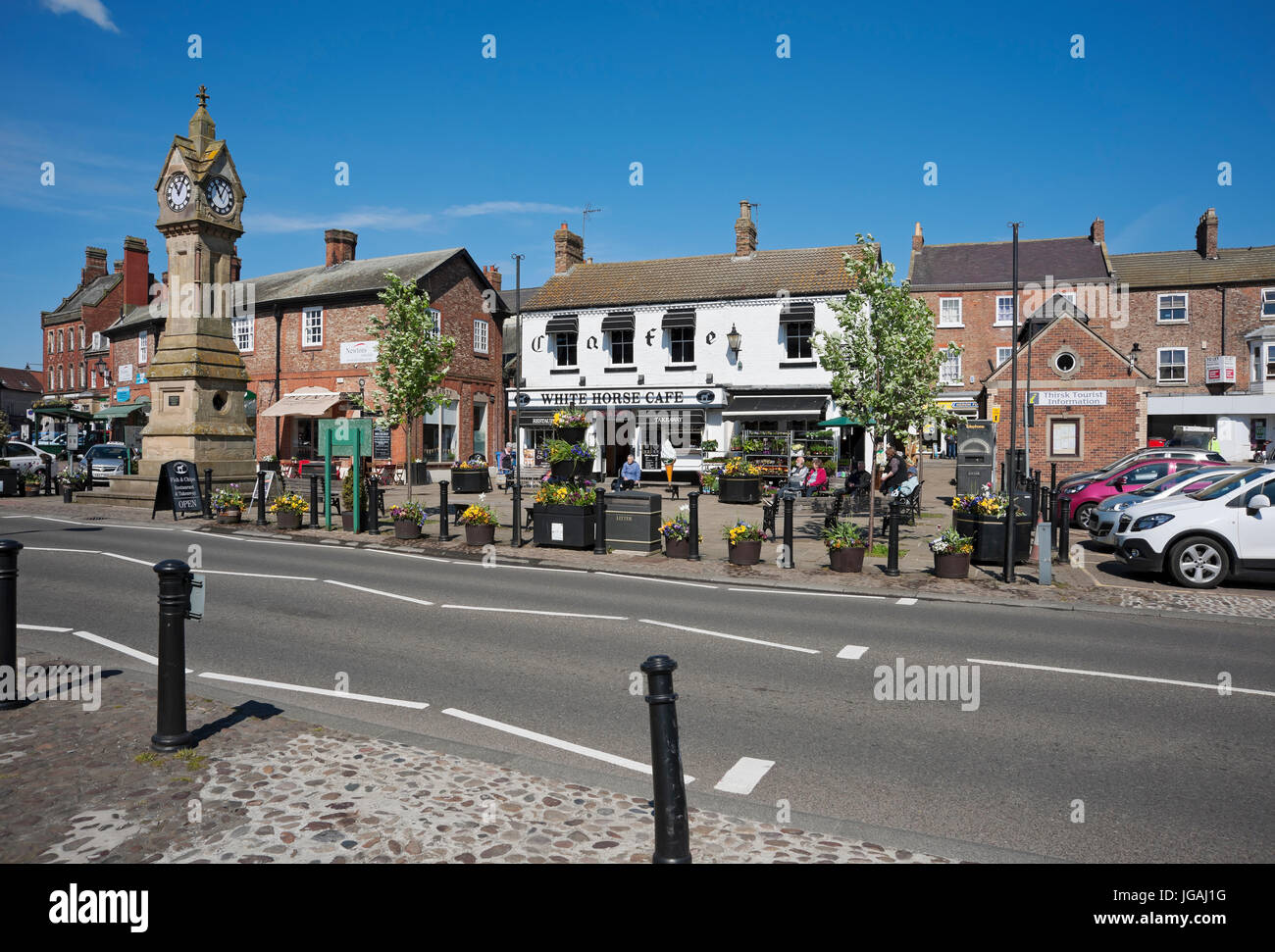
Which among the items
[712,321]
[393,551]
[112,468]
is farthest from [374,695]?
[112,468]

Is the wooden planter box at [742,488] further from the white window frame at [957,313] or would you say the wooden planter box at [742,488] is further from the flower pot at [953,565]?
the white window frame at [957,313]

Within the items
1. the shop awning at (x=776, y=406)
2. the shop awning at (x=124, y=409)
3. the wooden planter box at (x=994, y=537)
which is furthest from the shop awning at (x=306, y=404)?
the wooden planter box at (x=994, y=537)

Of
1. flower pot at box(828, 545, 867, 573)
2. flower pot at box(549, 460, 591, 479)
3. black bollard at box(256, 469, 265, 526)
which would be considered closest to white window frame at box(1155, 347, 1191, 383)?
flower pot at box(549, 460, 591, 479)

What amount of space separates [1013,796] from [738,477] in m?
20.7

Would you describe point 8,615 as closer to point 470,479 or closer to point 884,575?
point 884,575

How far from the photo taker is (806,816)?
4.61 metres

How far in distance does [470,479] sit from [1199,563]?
66.0 ft

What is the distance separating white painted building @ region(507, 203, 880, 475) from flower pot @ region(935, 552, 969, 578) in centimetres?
1776

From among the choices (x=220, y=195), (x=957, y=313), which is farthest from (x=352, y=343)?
(x=957, y=313)

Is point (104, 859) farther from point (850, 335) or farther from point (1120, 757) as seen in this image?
point (850, 335)

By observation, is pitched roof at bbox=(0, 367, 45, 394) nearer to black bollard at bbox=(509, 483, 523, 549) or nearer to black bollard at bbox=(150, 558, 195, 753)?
black bollard at bbox=(509, 483, 523, 549)

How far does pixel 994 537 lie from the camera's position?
1406 centimetres

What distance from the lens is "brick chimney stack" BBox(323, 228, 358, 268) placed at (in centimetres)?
3978
